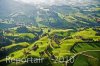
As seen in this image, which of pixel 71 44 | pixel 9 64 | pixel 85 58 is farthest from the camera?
pixel 71 44

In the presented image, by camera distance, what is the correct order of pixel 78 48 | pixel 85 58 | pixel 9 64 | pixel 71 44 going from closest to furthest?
pixel 9 64, pixel 85 58, pixel 78 48, pixel 71 44

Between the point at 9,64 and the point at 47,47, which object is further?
the point at 47,47

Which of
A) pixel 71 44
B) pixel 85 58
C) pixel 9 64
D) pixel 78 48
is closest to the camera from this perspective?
Result: pixel 9 64

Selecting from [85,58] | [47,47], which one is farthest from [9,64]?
[85,58]

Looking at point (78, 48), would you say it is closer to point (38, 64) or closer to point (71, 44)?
point (71, 44)

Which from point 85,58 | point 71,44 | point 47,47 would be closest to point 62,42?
point 71,44

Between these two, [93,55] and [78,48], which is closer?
[93,55]

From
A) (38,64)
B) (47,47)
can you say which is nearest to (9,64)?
(38,64)

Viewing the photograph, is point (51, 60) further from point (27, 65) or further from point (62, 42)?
point (62, 42)
